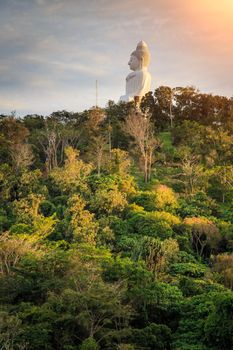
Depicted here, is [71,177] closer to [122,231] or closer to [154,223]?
[122,231]

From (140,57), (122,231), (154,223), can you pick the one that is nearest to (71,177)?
(122,231)

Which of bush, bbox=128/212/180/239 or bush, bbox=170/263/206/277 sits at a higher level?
bush, bbox=128/212/180/239

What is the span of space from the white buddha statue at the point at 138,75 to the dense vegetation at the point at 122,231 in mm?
7741

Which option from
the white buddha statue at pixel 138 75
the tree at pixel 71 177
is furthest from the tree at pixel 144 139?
the white buddha statue at pixel 138 75

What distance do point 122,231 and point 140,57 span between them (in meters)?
34.2

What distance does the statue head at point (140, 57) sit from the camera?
57.7m

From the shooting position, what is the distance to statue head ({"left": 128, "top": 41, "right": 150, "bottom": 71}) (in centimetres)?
5772

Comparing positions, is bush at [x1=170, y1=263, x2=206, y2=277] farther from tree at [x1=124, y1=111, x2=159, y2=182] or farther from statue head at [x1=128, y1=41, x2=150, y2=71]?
statue head at [x1=128, y1=41, x2=150, y2=71]

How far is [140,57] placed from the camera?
190ft

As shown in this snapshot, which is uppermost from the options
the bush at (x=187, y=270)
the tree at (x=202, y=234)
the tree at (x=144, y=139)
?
the tree at (x=144, y=139)

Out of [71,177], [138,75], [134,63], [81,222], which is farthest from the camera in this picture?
[134,63]

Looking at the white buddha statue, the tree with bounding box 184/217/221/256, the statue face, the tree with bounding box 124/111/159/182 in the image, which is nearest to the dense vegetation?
the tree with bounding box 184/217/221/256

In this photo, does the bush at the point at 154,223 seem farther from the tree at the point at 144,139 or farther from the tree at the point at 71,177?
the tree at the point at 144,139

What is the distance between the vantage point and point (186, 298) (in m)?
20.6
